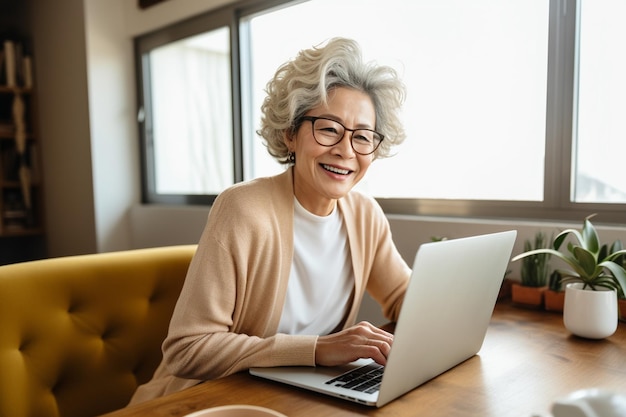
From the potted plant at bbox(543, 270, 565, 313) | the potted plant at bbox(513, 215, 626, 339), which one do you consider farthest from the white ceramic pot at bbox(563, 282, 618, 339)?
the potted plant at bbox(543, 270, 565, 313)

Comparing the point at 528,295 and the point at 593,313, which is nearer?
the point at 593,313

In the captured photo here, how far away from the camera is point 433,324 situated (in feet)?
2.61

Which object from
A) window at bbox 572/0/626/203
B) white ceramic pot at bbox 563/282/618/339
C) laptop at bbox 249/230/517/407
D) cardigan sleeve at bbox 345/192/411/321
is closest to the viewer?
laptop at bbox 249/230/517/407

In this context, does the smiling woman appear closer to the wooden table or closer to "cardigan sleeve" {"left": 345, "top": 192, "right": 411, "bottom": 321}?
"cardigan sleeve" {"left": 345, "top": 192, "right": 411, "bottom": 321}

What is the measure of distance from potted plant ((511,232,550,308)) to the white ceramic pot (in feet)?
0.88

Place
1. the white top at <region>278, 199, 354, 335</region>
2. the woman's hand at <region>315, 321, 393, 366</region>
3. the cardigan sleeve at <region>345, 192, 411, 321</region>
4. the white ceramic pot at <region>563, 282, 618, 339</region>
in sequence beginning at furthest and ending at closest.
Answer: the cardigan sleeve at <region>345, 192, 411, 321</region>, the white top at <region>278, 199, 354, 335</region>, the white ceramic pot at <region>563, 282, 618, 339</region>, the woman's hand at <region>315, 321, 393, 366</region>

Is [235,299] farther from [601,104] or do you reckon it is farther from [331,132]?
[601,104]

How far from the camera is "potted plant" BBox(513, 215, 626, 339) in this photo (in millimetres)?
1073

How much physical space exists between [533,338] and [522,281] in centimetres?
35

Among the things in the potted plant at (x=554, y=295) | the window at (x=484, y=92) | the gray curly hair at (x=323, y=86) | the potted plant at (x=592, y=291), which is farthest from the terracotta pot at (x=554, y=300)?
the gray curly hair at (x=323, y=86)

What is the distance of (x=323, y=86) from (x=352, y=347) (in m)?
0.56

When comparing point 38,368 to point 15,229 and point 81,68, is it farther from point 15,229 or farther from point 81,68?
point 15,229

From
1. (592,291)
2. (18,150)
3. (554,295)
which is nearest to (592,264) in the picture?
(592,291)

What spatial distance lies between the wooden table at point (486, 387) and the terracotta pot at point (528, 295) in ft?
0.89
